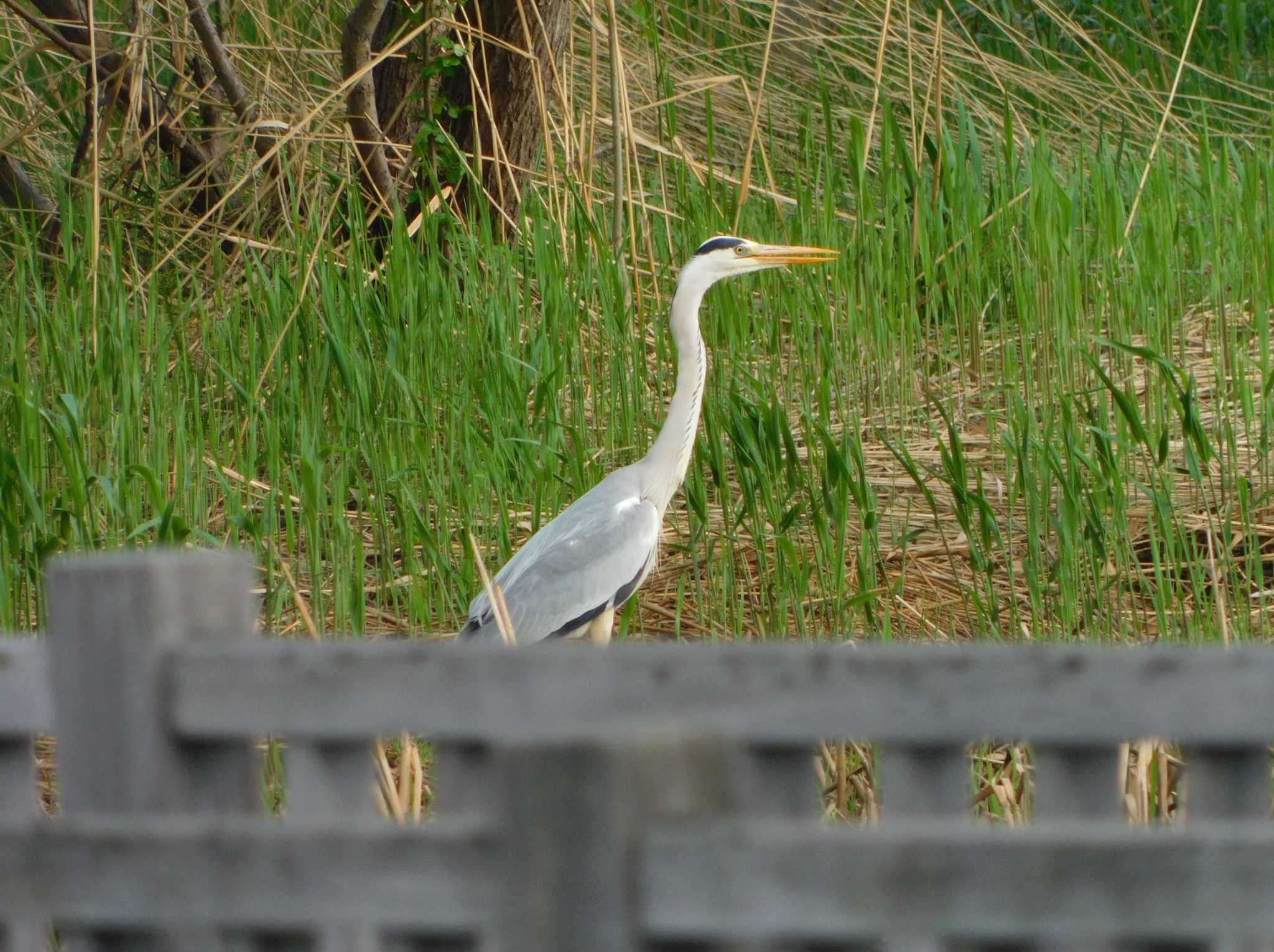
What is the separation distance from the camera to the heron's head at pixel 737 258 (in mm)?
3453

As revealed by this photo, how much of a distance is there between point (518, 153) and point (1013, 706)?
13.5 feet

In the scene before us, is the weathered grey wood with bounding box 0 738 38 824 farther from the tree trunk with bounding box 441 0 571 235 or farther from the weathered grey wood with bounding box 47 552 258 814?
the tree trunk with bounding box 441 0 571 235

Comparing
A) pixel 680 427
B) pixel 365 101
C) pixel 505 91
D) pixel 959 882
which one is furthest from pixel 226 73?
pixel 959 882

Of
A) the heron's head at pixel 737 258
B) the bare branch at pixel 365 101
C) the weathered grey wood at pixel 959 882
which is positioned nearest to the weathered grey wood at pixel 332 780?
the weathered grey wood at pixel 959 882

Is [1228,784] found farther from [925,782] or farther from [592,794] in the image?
[592,794]

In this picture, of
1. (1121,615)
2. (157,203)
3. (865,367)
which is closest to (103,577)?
(1121,615)

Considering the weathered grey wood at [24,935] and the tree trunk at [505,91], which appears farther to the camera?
the tree trunk at [505,91]

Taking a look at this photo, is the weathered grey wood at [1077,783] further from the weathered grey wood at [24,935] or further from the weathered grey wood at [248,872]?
the weathered grey wood at [24,935]

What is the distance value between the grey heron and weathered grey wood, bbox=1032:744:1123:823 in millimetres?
2181

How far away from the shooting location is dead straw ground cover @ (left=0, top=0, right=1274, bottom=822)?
115 inches

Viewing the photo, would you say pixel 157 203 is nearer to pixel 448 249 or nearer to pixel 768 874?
pixel 448 249

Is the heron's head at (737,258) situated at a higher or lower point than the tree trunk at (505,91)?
lower

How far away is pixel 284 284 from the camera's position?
422 cm

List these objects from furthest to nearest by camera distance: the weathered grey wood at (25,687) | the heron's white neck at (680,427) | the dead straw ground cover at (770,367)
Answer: the heron's white neck at (680,427), the dead straw ground cover at (770,367), the weathered grey wood at (25,687)
